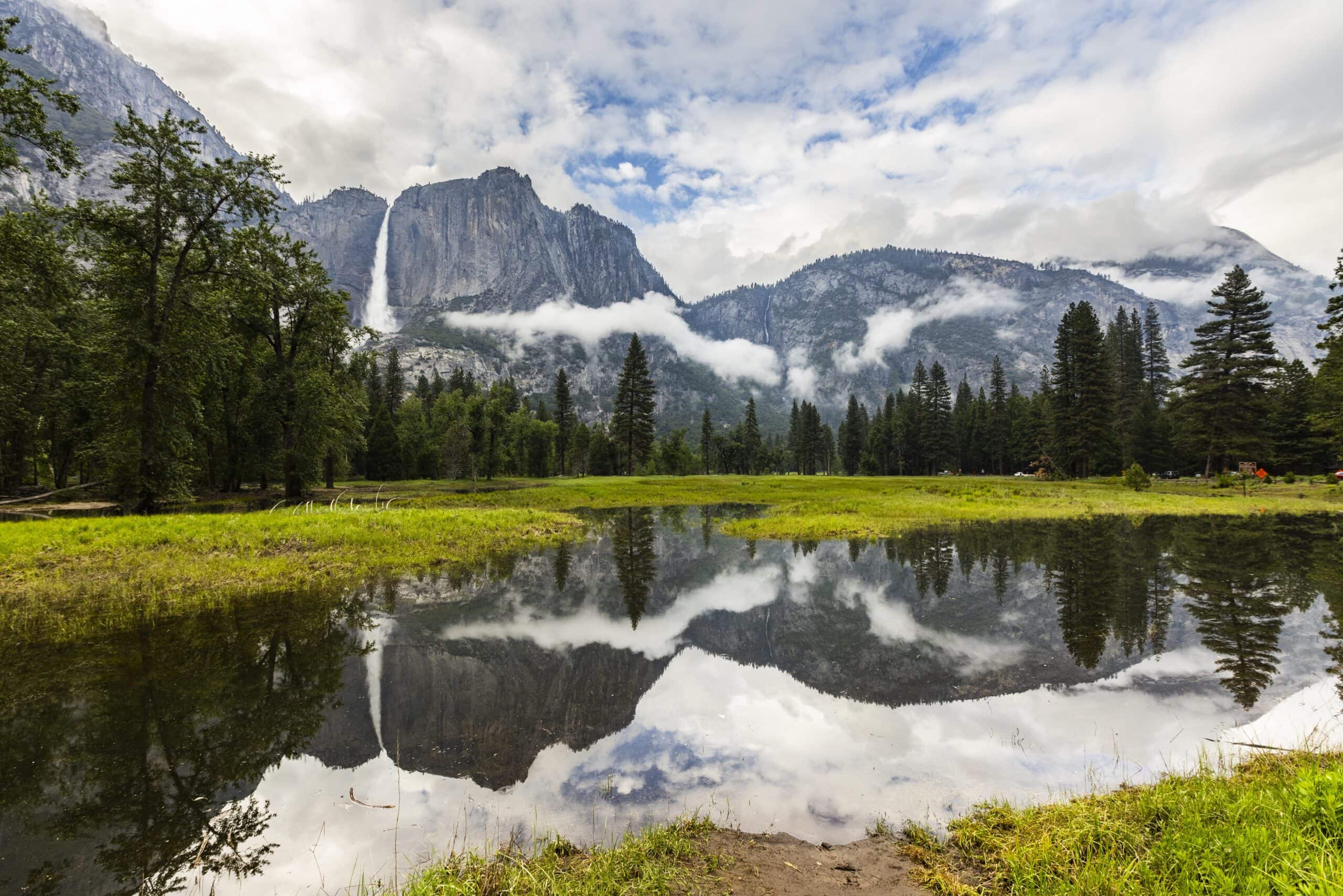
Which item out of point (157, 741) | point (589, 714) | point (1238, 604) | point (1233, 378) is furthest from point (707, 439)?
point (157, 741)

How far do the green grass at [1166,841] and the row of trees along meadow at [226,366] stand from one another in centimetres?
3089

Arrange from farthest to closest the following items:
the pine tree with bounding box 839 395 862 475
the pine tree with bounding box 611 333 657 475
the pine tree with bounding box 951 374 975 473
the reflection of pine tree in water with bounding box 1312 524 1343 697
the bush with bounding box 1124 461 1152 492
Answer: the pine tree with bounding box 839 395 862 475, the pine tree with bounding box 951 374 975 473, the pine tree with bounding box 611 333 657 475, the bush with bounding box 1124 461 1152 492, the reflection of pine tree in water with bounding box 1312 524 1343 697

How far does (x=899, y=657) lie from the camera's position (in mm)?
→ 10125

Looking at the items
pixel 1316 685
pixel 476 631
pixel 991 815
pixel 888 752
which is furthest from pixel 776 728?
pixel 1316 685

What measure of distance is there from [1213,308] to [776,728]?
74608 millimetres

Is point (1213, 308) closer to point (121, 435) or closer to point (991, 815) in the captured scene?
point (991, 815)

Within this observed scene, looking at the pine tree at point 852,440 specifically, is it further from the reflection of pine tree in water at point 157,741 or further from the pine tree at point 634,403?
the reflection of pine tree in water at point 157,741

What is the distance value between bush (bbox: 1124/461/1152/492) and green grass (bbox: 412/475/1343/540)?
675mm

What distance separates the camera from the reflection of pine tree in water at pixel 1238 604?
8898 millimetres

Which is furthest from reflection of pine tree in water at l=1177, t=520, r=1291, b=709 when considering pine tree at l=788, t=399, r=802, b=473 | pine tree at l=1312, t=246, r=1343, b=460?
pine tree at l=788, t=399, r=802, b=473

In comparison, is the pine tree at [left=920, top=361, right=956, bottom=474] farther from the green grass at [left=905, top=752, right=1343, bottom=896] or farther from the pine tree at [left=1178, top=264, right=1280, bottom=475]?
the green grass at [left=905, top=752, right=1343, bottom=896]

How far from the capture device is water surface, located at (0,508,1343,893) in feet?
17.0

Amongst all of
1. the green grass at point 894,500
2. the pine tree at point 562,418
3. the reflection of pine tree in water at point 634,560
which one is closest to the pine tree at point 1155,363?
the green grass at point 894,500

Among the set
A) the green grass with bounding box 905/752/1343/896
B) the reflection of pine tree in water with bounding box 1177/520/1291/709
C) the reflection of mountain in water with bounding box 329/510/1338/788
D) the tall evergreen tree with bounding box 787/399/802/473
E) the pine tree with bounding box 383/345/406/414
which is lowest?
the reflection of mountain in water with bounding box 329/510/1338/788
